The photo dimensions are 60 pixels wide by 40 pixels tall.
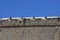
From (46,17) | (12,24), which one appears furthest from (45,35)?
(12,24)

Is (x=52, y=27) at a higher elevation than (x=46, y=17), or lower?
lower

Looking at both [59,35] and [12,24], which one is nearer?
[59,35]

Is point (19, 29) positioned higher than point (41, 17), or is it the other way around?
point (41, 17)

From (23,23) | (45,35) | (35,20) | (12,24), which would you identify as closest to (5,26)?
(12,24)

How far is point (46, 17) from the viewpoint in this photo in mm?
13297

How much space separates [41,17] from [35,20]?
597 millimetres

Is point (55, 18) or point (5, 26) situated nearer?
point (55, 18)

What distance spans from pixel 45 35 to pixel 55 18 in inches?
64.9

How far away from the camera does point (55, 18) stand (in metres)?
13.0

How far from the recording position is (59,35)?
12.7 m

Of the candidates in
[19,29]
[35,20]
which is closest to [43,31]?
[35,20]

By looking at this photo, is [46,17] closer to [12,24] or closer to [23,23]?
[23,23]

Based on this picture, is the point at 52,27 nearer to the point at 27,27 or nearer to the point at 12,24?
the point at 27,27

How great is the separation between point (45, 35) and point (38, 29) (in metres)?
0.78
